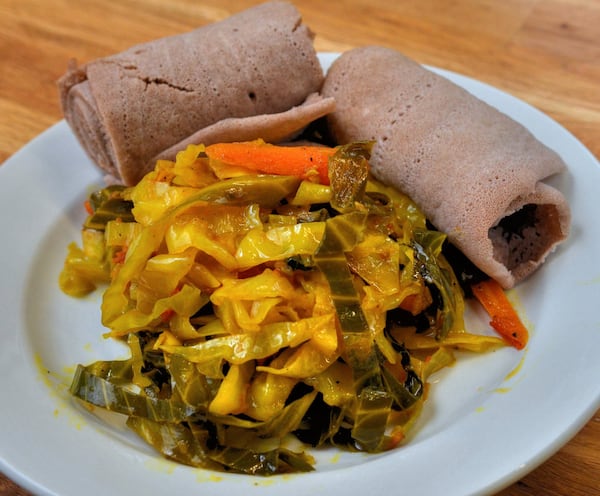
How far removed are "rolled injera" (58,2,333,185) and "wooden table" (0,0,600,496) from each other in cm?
65

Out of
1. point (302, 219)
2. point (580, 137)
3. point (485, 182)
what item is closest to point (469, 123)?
point (485, 182)

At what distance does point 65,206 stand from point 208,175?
701mm

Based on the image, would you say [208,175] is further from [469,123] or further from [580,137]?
[580,137]

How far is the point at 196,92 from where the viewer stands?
2141 mm

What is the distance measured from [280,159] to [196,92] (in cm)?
49

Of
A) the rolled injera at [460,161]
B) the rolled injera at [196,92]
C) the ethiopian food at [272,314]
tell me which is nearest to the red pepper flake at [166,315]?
the ethiopian food at [272,314]

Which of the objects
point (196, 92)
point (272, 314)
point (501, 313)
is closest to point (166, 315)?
point (272, 314)

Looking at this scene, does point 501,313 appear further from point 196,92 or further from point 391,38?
point 391,38

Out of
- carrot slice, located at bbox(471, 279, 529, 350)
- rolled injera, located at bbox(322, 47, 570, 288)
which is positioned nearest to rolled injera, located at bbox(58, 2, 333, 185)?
rolled injera, located at bbox(322, 47, 570, 288)

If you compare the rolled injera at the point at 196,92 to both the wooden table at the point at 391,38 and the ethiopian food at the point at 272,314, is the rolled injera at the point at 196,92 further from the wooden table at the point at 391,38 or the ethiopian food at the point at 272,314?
the wooden table at the point at 391,38

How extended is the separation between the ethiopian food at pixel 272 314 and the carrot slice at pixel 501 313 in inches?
0.5

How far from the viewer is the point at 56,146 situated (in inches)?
93.7

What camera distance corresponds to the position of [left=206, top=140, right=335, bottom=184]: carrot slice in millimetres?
1841

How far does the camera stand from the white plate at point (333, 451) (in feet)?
4.57
